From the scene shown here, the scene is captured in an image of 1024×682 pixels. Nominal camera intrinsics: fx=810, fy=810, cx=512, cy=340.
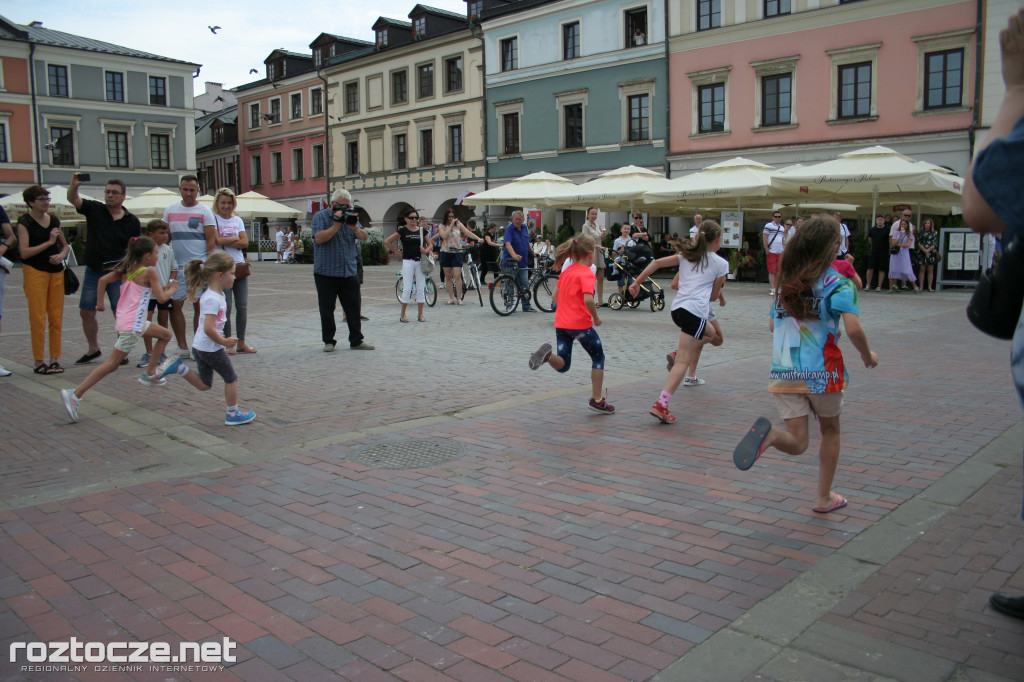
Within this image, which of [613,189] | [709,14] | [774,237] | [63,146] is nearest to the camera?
[774,237]

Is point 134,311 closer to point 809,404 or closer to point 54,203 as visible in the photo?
point 809,404

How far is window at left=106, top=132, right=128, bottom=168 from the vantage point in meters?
47.6

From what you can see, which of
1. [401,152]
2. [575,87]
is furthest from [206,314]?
[401,152]

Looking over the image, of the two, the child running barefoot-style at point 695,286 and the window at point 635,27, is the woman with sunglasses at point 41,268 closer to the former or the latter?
the child running barefoot-style at point 695,286

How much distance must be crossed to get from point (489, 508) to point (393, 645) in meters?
1.45

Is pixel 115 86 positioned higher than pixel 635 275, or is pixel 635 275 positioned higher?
pixel 115 86

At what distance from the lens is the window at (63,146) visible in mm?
45438

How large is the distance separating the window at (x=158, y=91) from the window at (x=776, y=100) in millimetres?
36992

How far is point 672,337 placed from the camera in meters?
11.2

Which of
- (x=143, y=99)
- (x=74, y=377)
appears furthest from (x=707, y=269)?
(x=143, y=99)

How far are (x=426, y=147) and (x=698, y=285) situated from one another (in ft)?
123

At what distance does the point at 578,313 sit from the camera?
6609 mm

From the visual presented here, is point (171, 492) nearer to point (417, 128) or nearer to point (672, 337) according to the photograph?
point (672, 337)

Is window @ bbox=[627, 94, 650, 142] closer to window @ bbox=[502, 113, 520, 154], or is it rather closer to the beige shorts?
window @ bbox=[502, 113, 520, 154]
